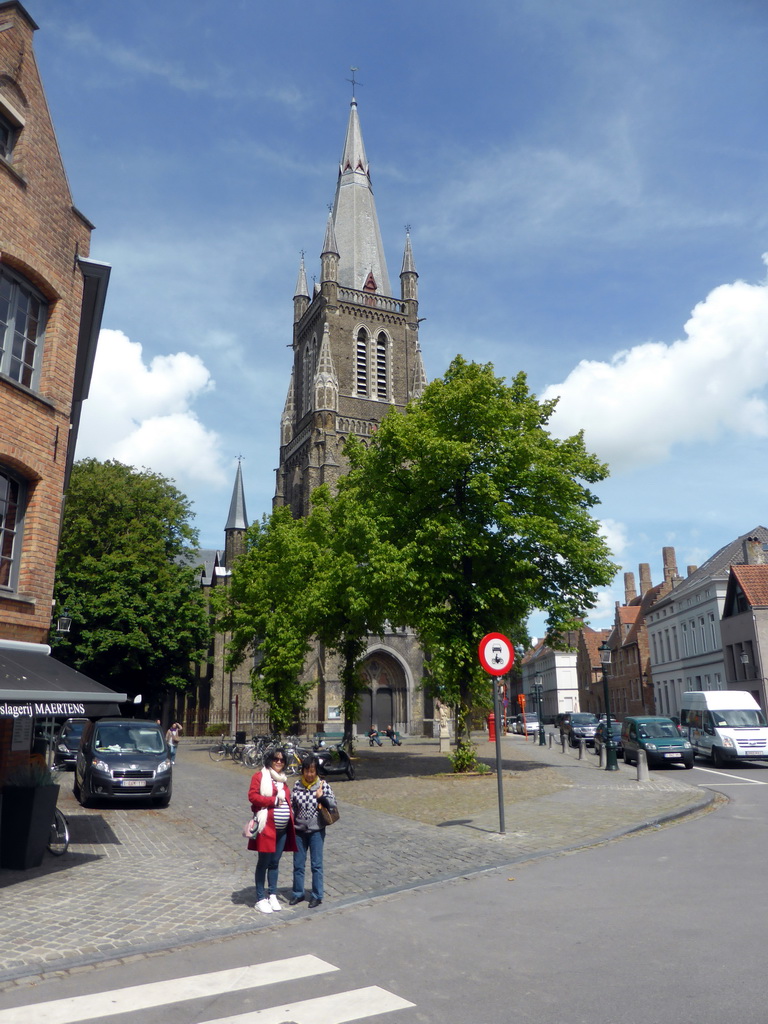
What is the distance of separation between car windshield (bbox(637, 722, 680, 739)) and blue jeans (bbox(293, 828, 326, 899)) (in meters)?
18.0

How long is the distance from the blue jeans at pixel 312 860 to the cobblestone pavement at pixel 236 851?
0.86ft

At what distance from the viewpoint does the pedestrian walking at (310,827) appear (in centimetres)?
764

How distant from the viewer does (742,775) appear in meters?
20.6

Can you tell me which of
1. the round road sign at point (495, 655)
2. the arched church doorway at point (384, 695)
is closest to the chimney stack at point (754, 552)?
the arched church doorway at point (384, 695)

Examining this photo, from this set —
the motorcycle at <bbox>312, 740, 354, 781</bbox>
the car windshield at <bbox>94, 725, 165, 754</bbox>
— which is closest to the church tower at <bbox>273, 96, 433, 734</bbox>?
the motorcycle at <bbox>312, 740, 354, 781</bbox>

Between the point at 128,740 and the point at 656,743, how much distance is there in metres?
14.6

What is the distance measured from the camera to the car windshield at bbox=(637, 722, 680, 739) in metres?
23.5

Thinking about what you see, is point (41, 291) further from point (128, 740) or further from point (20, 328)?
point (128, 740)

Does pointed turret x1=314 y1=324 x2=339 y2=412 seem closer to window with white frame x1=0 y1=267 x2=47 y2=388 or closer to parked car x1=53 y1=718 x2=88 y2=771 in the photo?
parked car x1=53 y1=718 x2=88 y2=771

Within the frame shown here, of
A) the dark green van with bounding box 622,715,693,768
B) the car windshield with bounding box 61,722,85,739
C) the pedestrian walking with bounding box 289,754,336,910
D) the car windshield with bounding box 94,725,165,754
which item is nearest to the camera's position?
the pedestrian walking with bounding box 289,754,336,910

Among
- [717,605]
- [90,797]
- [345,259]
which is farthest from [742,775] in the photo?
[345,259]

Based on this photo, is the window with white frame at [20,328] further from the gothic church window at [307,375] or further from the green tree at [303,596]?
the gothic church window at [307,375]

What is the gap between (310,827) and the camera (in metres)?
7.64

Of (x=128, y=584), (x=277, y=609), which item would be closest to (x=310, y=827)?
(x=277, y=609)
